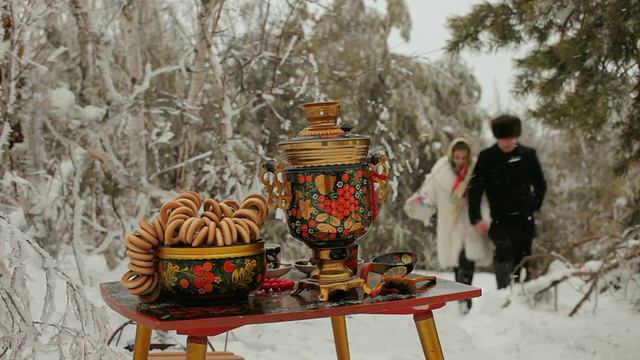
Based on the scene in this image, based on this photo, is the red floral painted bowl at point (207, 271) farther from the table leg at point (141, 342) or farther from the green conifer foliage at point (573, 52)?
the green conifer foliage at point (573, 52)

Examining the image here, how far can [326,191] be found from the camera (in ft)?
4.93

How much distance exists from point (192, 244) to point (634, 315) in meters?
2.88

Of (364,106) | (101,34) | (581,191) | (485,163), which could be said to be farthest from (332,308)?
(581,191)

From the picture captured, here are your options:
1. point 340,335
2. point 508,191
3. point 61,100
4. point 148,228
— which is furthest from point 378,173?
point 508,191

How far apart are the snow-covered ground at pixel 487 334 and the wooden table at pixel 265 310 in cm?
155

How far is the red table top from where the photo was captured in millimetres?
1339

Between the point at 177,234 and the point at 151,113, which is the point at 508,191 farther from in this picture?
the point at 177,234

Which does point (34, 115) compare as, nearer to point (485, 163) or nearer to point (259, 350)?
point (259, 350)

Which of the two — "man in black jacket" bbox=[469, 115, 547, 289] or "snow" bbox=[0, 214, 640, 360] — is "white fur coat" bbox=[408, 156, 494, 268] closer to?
"man in black jacket" bbox=[469, 115, 547, 289]

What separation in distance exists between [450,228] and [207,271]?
3070 millimetres

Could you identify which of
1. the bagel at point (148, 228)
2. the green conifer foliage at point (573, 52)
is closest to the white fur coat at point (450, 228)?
the green conifer foliage at point (573, 52)

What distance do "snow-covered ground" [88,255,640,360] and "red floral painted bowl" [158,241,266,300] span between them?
1.59m

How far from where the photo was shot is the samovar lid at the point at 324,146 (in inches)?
59.0

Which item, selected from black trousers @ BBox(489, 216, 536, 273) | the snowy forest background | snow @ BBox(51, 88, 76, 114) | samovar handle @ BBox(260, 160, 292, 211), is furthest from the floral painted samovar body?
black trousers @ BBox(489, 216, 536, 273)
